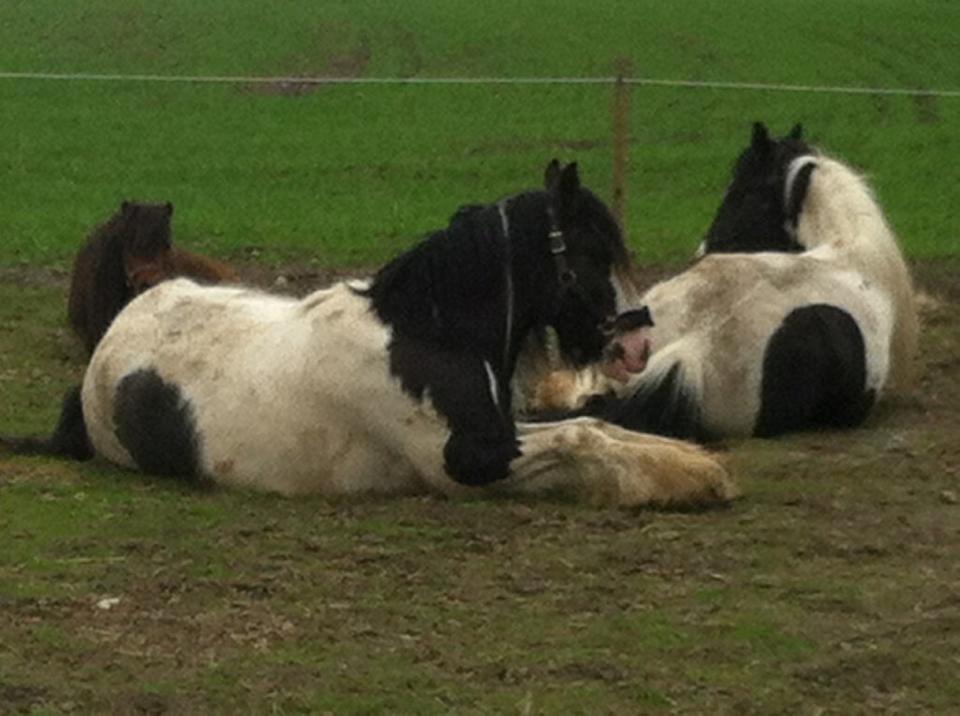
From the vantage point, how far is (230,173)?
75.4 feet

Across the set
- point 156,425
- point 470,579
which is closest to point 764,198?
point 156,425

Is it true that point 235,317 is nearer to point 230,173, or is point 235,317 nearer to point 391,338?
point 391,338

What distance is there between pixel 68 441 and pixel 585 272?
2.47 m

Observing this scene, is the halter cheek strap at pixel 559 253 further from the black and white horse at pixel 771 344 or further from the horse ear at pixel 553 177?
the black and white horse at pixel 771 344

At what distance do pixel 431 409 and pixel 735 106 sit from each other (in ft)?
74.2

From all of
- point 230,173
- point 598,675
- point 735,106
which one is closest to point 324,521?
point 598,675

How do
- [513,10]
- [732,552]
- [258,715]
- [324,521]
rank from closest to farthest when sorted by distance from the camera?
1. [258,715]
2. [732,552]
3. [324,521]
4. [513,10]

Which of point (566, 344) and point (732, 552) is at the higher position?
point (566, 344)

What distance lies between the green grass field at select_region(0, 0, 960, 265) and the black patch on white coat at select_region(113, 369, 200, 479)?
7359 millimetres

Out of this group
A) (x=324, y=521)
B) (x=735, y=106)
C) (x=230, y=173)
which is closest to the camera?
(x=324, y=521)

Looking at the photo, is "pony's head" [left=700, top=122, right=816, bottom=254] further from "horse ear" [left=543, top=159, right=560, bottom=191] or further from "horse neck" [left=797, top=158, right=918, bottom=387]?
"horse ear" [left=543, top=159, right=560, bottom=191]

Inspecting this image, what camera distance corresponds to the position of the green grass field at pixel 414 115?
62.1ft

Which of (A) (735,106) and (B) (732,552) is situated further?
(A) (735,106)

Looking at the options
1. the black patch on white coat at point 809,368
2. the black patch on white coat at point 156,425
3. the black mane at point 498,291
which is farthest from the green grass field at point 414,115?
the black mane at point 498,291
